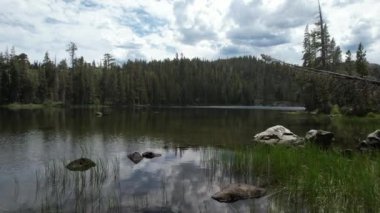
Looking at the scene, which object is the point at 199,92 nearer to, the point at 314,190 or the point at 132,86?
the point at 132,86

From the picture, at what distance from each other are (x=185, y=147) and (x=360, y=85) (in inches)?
659

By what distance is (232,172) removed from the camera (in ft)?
62.6

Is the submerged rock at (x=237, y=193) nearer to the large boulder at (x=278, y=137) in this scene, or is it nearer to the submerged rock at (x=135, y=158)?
the submerged rock at (x=135, y=158)

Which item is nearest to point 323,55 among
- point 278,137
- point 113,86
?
point 278,137

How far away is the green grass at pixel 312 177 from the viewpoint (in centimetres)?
1160

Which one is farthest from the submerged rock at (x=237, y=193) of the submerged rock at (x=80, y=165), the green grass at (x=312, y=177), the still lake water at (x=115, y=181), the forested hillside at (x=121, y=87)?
the forested hillside at (x=121, y=87)

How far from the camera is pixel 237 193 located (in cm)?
1455

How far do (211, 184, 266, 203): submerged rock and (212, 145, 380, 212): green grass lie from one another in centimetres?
91

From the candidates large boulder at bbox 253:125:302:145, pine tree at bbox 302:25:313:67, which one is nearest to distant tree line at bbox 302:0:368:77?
pine tree at bbox 302:25:313:67

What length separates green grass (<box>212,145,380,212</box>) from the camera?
38.1ft

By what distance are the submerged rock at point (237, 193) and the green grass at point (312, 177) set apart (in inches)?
35.9

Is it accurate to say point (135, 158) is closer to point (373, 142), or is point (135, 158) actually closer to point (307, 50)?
point (373, 142)

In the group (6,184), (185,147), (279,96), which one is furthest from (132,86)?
(6,184)

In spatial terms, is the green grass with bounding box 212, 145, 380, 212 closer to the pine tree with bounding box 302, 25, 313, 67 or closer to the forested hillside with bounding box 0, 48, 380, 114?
the forested hillside with bounding box 0, 48, 380, 114
